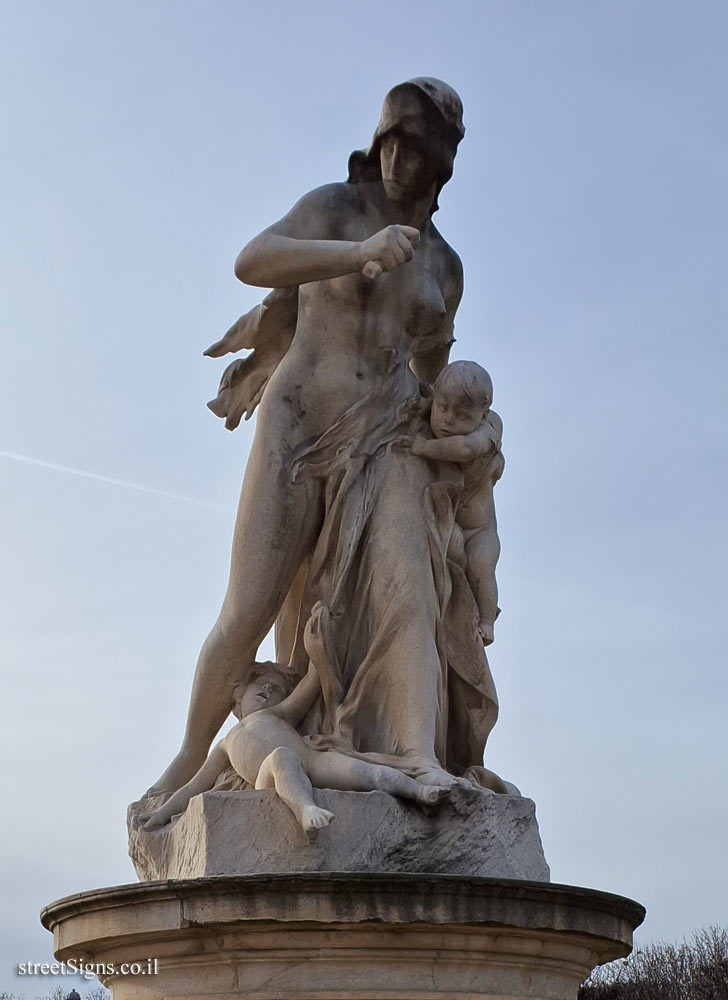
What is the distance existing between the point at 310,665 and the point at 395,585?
0.53 metres

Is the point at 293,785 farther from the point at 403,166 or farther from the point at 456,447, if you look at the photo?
the point at 403,166

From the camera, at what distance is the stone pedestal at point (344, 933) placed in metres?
5.50

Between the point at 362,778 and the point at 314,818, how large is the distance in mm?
423

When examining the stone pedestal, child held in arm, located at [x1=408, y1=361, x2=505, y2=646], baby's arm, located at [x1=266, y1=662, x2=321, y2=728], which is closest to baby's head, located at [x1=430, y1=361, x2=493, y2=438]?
child held in arm, located at [x1=408, y1=361, x2=505, y2=646]

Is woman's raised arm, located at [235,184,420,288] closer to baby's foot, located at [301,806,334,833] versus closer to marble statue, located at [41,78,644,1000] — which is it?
marble statue, located at [41,78,644,1000]

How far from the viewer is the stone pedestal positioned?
18.0 ft

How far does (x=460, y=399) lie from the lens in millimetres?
7035

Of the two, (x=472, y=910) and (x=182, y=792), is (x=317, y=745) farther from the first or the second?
(x=472, y=910)

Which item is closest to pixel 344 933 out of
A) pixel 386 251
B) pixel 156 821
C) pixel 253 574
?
pixel 156 821

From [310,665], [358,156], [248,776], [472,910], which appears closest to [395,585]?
[310,665]

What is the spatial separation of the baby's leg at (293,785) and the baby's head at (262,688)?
0.60 m

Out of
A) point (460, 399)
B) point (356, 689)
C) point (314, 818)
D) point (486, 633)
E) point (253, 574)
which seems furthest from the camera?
point (486, 633)

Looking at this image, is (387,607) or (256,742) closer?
(256,742)

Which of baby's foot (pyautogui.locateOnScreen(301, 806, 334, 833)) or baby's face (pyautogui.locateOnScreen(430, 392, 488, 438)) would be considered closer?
baby's foot (pyautogui.locateOnScreen(301, 806, 334, 833))
